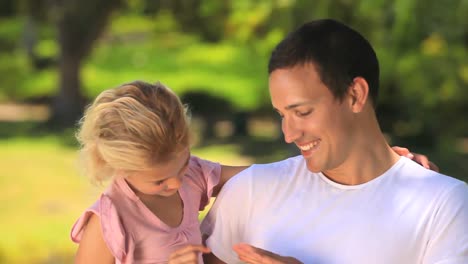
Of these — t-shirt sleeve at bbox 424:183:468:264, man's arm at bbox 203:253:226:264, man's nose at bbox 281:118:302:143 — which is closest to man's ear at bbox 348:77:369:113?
man's nose at bbox 281:118:302:143

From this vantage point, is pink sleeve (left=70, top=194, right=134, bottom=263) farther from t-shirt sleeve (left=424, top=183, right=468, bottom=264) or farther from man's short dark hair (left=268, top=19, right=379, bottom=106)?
t-shirt sleeve (left=424, top=183, right=468, bottom=264)

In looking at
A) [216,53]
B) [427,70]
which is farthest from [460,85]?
[216,53]

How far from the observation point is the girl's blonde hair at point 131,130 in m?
1.81

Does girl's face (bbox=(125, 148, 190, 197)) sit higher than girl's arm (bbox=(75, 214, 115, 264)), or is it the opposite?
girl's face (bbox=(125, 148, 190, 197))

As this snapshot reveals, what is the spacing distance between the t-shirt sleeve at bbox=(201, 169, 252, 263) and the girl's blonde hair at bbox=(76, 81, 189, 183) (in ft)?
0.68

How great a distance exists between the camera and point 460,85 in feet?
35.1

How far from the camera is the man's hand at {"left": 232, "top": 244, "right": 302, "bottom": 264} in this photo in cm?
172

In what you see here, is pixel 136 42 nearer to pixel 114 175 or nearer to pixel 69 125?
pixel 69 125

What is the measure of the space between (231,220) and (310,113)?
34cm

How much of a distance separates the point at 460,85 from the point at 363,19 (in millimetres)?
3496

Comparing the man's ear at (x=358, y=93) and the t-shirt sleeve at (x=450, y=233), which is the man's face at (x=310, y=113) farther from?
the t-shirt sleeve at (x=450, y=233)

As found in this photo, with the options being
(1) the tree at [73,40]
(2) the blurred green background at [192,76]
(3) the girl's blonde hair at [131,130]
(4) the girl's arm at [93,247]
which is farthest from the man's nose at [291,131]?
(1) the tree at [73,40]

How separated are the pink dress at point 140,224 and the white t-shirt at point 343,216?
63 mm

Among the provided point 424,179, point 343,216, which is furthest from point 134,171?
point 424,179
